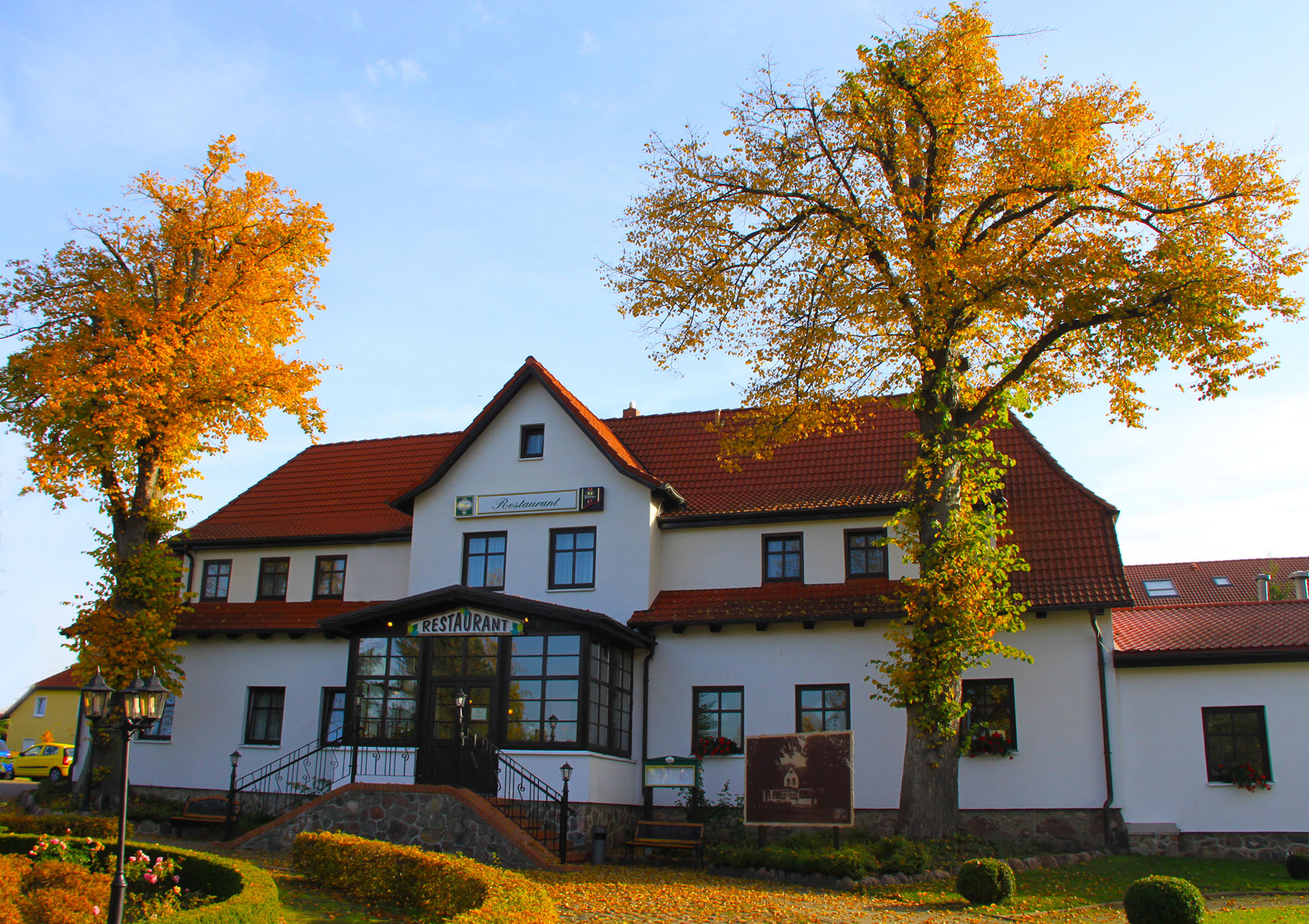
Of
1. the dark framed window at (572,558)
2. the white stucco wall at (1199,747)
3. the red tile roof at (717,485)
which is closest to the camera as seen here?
the white stucco wall at (1199,747)

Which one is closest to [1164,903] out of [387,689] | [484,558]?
[387,689]

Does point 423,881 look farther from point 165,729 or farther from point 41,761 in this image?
point 41,761

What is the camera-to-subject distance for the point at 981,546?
649 inches

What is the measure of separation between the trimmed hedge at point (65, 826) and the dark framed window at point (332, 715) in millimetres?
5179

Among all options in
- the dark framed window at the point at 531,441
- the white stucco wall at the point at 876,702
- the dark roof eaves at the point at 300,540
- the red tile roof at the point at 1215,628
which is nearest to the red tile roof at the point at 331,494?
the dark roof eaves at the point at 300,540

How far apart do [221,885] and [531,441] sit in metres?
12.7

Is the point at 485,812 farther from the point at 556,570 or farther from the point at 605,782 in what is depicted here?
the point at 556,570

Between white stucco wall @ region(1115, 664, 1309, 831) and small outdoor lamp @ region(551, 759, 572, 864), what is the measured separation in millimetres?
9683

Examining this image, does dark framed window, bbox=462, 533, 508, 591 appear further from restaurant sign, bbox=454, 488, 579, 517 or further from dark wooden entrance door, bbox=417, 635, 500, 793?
dark wooden entrance door, bbox=417, 635, 500, 793

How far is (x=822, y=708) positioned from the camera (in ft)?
65.8

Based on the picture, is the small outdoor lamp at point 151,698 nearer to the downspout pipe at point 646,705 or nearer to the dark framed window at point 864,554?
the downspout pipe at point 646,705

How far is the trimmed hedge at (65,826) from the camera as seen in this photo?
55.1ft

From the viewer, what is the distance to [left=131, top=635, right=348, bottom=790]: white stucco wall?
22906 mm

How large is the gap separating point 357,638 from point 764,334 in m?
10.2
